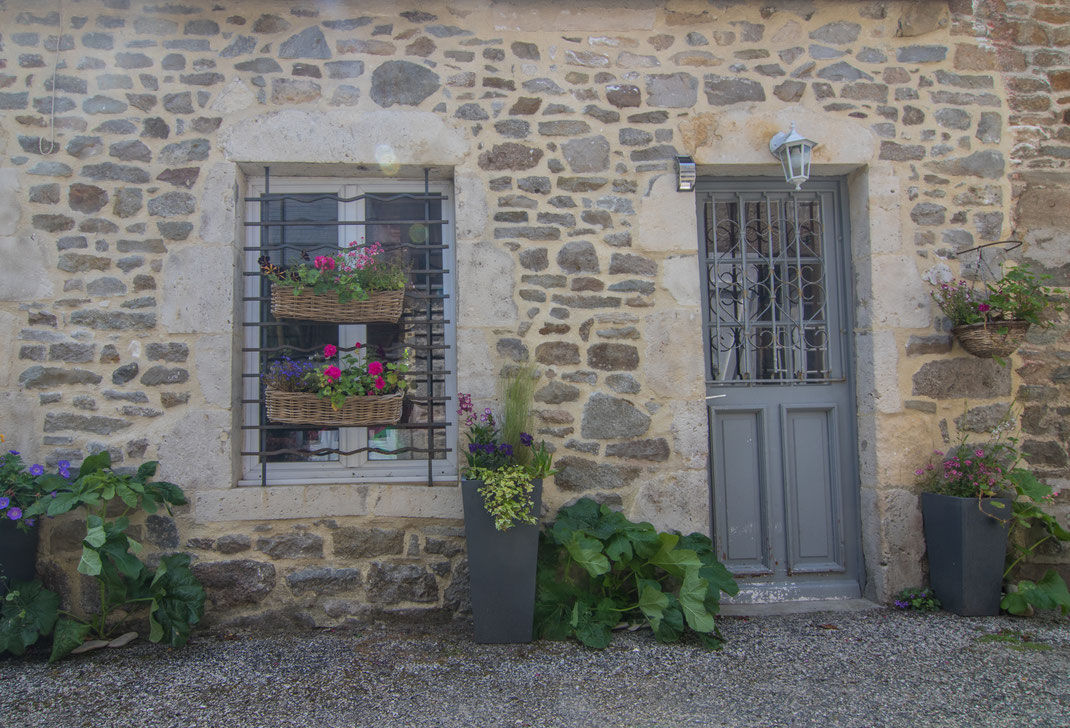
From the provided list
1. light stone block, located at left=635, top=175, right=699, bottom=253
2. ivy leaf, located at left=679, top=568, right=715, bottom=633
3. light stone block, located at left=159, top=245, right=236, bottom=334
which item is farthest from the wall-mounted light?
light stone block, located at left=159, top=245, right=236, bottom=334

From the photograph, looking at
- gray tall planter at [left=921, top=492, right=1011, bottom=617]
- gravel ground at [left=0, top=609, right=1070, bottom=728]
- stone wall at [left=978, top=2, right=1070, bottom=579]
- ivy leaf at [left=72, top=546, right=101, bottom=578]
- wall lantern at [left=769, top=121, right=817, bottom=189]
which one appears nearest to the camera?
gravel ground at [left=0, top=609, right=1070, bottom=728]

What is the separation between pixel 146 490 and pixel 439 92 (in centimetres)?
235

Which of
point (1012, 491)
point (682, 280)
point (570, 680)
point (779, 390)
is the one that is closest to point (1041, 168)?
point (1012, 491)

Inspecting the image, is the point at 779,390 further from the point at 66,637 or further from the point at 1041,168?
the point at 66,637

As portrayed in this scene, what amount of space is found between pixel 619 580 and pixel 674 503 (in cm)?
47

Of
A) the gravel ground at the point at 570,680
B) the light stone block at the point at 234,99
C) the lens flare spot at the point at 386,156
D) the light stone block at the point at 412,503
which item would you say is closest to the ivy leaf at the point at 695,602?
the gravel ground at the point at 570,680

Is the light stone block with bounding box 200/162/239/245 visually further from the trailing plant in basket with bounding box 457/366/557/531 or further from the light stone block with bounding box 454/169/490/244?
the trailing plant in basket with bounding box 457/366/557/531

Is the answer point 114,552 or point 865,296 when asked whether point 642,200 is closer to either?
point 865,296

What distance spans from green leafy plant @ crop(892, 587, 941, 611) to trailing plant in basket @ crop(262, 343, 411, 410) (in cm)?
269

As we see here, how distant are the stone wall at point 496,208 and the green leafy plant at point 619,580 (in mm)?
239

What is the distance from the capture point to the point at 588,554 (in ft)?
10.00

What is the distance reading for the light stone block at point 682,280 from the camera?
3.59 metres

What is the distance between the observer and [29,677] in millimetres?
2869

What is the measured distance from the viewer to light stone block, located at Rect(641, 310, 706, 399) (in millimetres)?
3555
